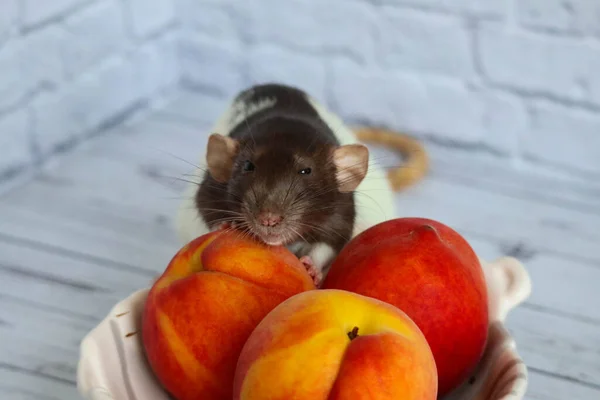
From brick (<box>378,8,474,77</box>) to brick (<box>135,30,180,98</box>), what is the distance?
462mm

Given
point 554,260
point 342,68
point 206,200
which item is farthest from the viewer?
point 342,68

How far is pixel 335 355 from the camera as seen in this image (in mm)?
509

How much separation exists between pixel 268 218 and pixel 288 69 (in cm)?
94

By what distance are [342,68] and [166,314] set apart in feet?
3.49

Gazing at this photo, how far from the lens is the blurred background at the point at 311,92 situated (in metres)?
1.13

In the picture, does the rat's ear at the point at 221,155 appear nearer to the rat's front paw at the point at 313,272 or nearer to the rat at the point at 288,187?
the rat at the point at 288,187

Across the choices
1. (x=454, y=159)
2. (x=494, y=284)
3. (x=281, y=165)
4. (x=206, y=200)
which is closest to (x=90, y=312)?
(x=206, y=200)

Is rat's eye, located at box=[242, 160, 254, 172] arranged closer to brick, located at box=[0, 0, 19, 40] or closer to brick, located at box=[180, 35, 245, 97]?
brick, located at box=[0, 0, 19, 40]

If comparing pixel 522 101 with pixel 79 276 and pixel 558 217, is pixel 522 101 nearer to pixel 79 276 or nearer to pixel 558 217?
pixel 558 217

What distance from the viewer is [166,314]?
2.03 feet

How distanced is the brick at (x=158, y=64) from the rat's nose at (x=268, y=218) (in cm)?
96

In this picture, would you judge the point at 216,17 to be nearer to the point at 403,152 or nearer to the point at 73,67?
the point at 73,67

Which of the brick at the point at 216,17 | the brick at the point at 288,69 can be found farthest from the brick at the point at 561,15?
the brick at the point at 216,17

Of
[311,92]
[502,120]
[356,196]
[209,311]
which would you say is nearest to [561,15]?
Answer: [502,120]
